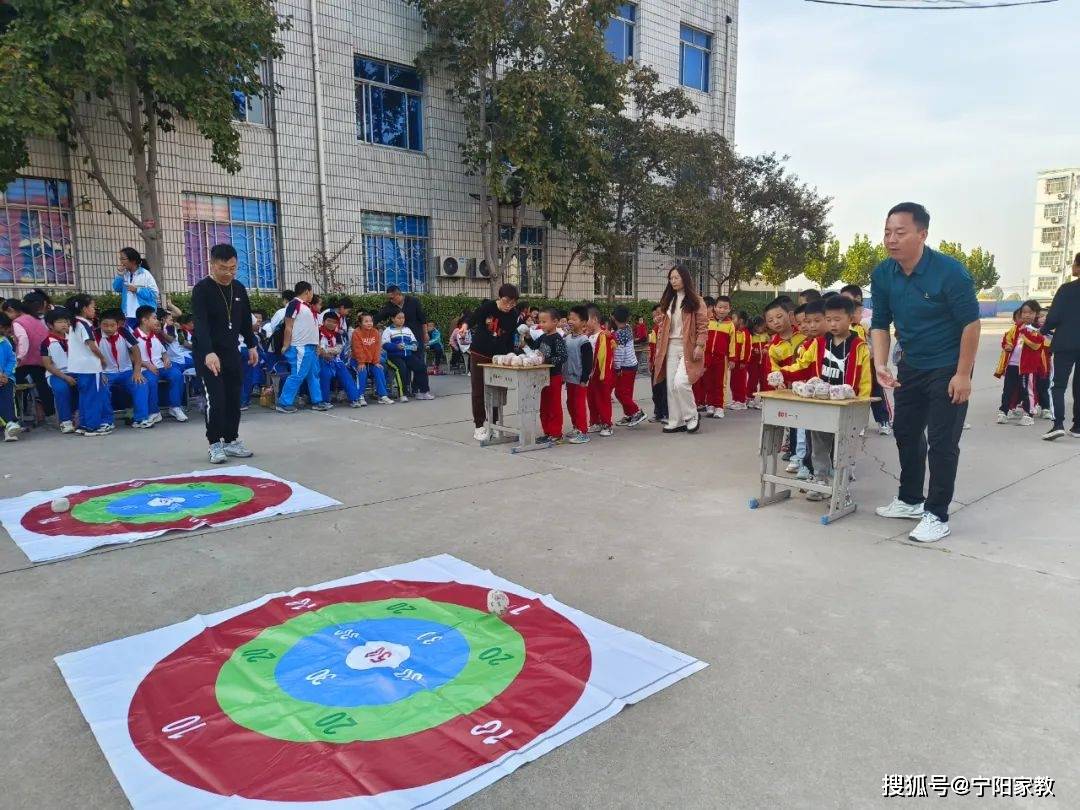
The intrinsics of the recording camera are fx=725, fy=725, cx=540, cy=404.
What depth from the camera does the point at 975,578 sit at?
3.77 meters

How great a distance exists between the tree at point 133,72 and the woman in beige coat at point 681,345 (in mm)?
6802

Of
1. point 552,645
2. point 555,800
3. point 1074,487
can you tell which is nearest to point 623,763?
point 555,800

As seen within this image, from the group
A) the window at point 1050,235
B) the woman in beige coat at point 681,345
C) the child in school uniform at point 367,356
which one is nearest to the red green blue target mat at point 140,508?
the woman in beige coat at point 681,345

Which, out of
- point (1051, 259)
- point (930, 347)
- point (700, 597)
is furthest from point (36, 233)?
point (1051, 259)

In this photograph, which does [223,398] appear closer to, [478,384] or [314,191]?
[478,384]

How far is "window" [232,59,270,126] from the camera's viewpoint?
1278 cm

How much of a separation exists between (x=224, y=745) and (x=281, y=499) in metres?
3.05

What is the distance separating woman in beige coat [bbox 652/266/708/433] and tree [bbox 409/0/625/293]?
22.4ft

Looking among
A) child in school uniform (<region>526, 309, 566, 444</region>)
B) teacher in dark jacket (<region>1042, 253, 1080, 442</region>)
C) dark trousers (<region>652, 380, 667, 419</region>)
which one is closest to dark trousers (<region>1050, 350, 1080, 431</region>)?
teacher in dark jacket (<region>1042, 253, 1080, 442</region>)

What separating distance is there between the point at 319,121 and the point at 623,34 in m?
9.28

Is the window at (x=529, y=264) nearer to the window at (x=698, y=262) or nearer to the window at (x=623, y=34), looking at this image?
the window at (x=698, y=262)

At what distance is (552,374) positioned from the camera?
7344 mm

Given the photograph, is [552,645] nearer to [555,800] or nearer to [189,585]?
[555,800]

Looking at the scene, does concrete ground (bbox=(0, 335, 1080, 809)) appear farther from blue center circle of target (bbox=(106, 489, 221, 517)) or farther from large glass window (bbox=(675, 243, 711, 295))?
large glass window (bbox=(675, 243, 711, 295))
